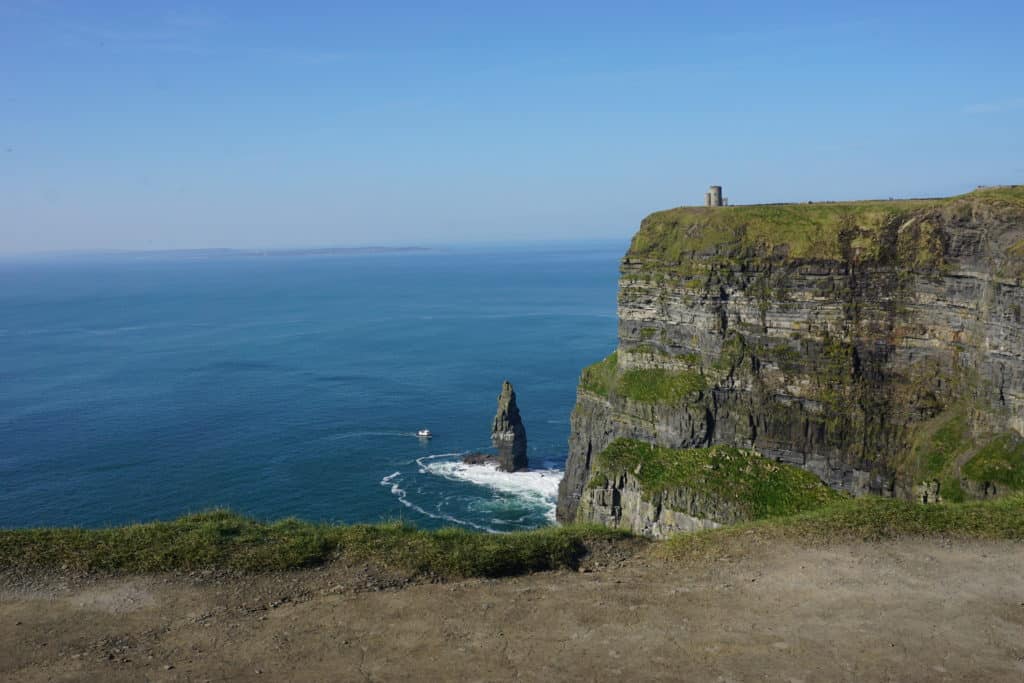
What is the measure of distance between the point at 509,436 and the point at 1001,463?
42849 millimetres

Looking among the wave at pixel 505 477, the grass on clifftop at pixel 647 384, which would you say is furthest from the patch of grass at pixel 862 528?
the wave at pixel 505 477

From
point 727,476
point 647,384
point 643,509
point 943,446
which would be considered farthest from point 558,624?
point 647,384

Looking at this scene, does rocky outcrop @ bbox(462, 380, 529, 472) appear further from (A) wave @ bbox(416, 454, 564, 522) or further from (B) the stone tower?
(B) the stone tower

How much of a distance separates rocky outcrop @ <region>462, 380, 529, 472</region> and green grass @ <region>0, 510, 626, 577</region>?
5032cm

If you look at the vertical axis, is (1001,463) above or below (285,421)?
above

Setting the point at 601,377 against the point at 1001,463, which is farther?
the point at 601,377

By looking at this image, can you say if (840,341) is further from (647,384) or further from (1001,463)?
(647,384)

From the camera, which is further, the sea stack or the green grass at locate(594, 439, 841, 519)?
the sea stack

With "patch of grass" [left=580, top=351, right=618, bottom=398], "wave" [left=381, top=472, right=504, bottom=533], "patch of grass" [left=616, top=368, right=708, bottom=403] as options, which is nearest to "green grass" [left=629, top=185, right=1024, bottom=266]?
"patch of grass" [left=616, top=368, right=708, bottom=403]

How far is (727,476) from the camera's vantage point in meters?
42.6

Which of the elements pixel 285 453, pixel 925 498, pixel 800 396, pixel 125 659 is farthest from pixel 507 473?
pixel 125 659

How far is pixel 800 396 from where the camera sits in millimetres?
47375

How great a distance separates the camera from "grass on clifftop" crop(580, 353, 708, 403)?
168 ft

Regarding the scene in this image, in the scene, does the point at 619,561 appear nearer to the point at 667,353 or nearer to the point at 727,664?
the point at 727,664
